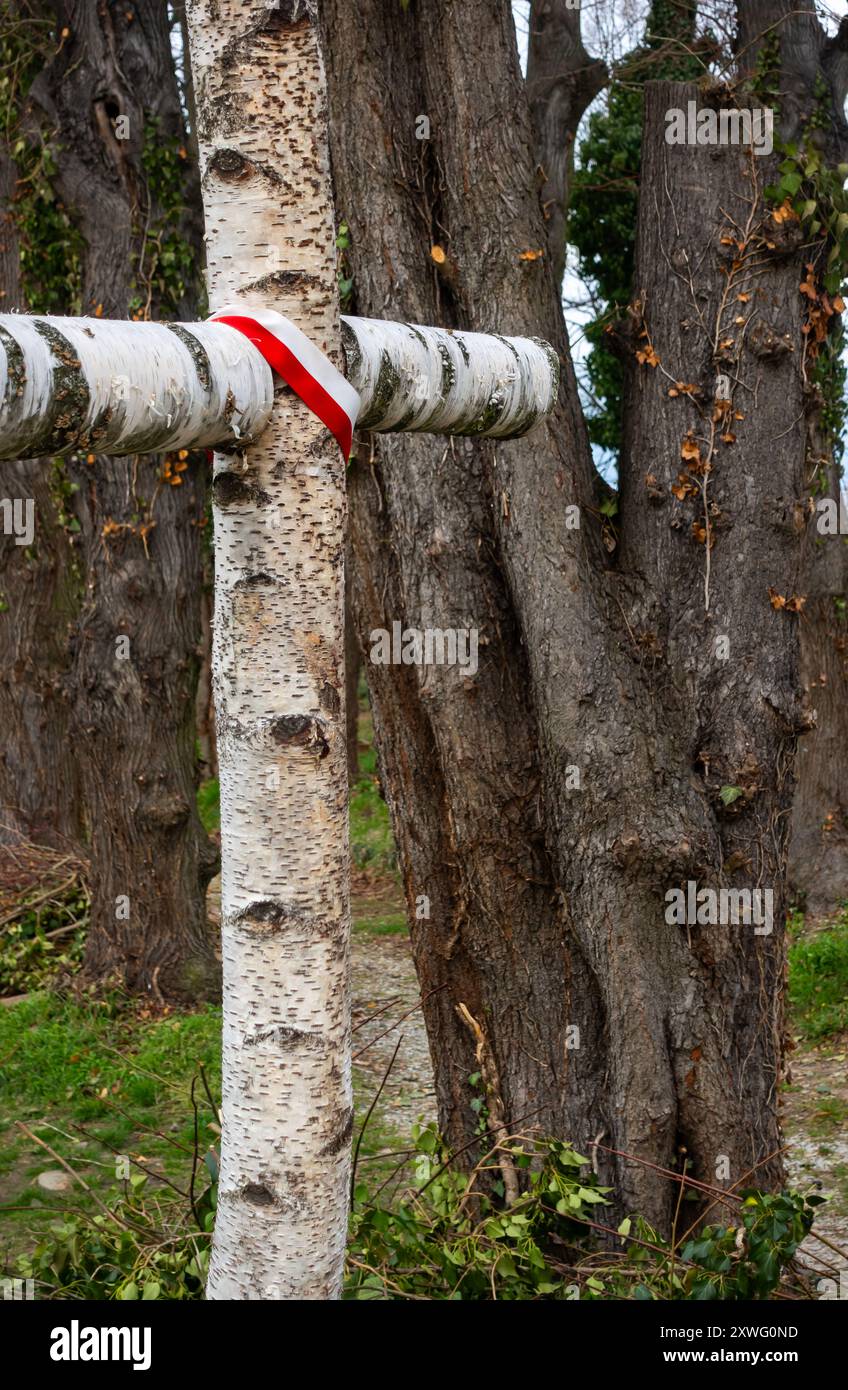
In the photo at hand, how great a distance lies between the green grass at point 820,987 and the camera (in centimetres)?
757

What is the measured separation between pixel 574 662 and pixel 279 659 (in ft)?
5.95

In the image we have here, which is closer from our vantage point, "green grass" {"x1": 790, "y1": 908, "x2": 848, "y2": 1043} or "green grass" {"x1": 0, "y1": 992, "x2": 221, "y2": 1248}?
"green grass" {"x1": 0, "y1": 992, "x2": 221, "y2": 1248}

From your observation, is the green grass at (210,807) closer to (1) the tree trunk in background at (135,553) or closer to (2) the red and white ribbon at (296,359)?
(1) the tree trunk in background at (135,553)

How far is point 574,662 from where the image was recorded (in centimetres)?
401

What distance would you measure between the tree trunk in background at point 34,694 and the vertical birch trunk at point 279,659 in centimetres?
776

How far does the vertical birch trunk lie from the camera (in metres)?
2.34

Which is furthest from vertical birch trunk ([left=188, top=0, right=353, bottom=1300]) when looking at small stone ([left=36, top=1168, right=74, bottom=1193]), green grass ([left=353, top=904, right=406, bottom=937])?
green grass ([left=353, top=904, right=406, bottom=937])

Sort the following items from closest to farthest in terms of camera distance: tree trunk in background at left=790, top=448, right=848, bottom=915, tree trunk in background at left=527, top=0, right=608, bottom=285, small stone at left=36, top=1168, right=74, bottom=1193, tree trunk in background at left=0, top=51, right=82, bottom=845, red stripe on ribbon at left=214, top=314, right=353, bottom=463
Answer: red stripe on ribbon at left=214, top=314, right=353, bottom=463 → small stone at left=36, top=1168, right=74, bottom=1193 → tree trunk in background at left=527, top=0, right=608, bottom=285 → tree trunk in background at left=790, top=448, right=848, bottom=915 → tree trunk in background at left=0, top=51, right=82, bottom=845

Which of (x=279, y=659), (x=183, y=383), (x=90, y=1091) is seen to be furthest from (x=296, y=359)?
(x=90, y=1091)

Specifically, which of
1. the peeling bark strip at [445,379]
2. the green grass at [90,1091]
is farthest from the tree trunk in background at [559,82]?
the peeling bark strip at [445,379]

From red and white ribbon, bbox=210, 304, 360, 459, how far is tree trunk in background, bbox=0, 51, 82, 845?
7.80 meters

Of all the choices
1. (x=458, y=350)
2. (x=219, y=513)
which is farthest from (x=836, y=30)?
(x=219, y=513)

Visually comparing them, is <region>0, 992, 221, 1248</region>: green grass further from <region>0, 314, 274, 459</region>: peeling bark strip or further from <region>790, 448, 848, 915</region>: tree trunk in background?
<region>790, 448, 848, 915</region>: tree trunk in background
